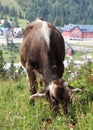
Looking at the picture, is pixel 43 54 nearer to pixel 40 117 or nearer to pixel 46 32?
pixel 46 32

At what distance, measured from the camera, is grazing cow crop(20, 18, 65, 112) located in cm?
784

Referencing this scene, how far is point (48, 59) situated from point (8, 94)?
182cm

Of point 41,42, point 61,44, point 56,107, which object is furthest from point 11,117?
point 61,44

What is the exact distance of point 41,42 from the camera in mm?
8523

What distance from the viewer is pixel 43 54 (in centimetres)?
819

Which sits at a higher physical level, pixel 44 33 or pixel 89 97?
pixel 44 33

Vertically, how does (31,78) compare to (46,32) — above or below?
below

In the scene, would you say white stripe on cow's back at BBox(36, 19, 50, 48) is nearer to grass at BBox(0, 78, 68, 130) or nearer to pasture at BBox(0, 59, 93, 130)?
pasture at BBox(0, 59, 93, 130)

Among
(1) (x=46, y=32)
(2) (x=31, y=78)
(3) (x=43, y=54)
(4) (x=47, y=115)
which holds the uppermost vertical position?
(1) (x=46, y=32)

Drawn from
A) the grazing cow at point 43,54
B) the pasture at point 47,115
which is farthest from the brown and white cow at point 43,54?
the pasture at point 47,115

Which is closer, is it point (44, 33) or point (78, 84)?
point (78, 84)

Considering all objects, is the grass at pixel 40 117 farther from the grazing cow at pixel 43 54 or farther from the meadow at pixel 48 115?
the grazing cow at pixel 43 54

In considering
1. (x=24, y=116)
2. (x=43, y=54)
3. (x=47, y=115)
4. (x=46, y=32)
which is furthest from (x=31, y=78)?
(x=24, y=116)

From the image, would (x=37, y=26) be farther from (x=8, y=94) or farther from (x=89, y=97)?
(x=89, y=97)
